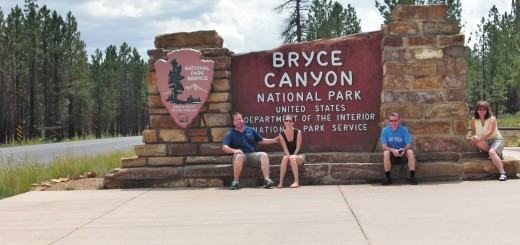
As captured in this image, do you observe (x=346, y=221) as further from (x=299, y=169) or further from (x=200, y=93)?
(x=200, y=93)

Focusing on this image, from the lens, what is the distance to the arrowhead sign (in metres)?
9.43

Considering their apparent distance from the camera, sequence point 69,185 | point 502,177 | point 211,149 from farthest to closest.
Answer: point 69,185, point 211,149, point 502,177

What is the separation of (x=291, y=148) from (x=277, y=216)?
9.90 ft

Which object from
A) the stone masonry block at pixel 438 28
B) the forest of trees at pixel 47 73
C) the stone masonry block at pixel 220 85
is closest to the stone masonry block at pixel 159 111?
the stone masonry block at pixel 220 85

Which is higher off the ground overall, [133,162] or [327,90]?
[327,90]

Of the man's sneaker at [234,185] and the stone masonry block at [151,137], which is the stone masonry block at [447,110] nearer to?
the man's sneaker at [234,185]

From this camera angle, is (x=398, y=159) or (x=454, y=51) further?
(x=454, y=51)

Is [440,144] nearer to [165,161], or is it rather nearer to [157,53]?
[165,161]

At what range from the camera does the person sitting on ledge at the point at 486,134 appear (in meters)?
8.95

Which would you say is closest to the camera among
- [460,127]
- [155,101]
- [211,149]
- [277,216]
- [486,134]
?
[277,216]

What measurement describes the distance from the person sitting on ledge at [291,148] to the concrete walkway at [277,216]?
0.36 metres

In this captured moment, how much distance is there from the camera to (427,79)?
920cm

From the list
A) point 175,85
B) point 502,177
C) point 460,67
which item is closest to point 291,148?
point 175,85

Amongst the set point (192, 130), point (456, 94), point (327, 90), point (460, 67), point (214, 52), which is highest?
point (214, 52)
